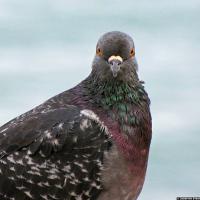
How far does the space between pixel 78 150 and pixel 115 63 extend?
218 cm

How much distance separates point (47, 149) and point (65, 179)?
82 centimetres

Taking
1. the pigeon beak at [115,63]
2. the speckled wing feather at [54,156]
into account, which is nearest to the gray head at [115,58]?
the pigeon beak at [115,63]

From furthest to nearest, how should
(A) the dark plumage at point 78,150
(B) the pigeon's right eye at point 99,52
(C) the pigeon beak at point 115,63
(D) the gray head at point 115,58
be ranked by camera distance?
(B) the pigeon's right eye at point 99,52 < (D) the gray head at point 115,58 < (C) the pigeon beak at point 115,63 < (A) the dark plumage at point 78,150

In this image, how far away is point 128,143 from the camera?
55.9 metres

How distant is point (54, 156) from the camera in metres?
55.9

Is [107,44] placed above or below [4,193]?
above

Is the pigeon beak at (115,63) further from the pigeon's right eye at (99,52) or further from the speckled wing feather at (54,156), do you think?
the speckled wing feather at (54,156)

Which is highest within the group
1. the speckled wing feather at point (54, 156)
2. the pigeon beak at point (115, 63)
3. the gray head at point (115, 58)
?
the gray head at point (115, 58)

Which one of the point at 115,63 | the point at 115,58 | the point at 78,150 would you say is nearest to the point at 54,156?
the point at 78,150

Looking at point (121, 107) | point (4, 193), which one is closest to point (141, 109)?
point (121, 107)

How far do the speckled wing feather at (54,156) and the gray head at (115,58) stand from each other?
4.43ft

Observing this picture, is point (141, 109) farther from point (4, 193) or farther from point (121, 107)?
point (4, 193)

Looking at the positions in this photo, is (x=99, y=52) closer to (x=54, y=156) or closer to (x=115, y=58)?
→ (x=115, y=58)

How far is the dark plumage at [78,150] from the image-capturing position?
55656 mm
